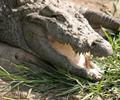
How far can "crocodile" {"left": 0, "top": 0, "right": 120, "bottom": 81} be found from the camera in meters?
4.68

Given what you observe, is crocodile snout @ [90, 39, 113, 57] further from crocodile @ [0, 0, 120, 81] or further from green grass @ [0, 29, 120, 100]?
green grass @ [0, 29, 120, 100]

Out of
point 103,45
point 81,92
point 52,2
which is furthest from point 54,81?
point 52,2

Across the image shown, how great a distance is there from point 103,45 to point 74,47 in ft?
1.08

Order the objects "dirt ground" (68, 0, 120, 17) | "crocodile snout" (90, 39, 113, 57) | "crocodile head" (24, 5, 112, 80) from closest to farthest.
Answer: "crocodile snout" (90, 39, 113, 57) → "crocodile head" (24, 5, 112, 80) → "dirt ground" (68, 0, 120, 17)

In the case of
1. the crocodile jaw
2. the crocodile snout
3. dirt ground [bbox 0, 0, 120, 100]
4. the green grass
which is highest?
the crocodile snout

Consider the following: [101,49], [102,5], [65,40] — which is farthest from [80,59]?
[102,5]

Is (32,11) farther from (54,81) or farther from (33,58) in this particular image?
(54,81)

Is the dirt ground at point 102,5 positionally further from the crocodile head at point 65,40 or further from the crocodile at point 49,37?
the crocodile head at point 65,40

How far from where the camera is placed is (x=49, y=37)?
16.2 ft

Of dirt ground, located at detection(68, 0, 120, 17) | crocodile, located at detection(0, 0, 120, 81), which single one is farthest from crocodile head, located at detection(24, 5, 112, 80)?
dirt ground, located at detection(68, 0, 120, 17)

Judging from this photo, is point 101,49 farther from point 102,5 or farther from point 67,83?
point 102,5

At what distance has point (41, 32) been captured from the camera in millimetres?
4980

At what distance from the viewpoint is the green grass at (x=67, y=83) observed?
4.62 m

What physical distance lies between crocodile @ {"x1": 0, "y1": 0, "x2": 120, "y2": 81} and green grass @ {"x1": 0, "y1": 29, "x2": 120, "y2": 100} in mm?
89
